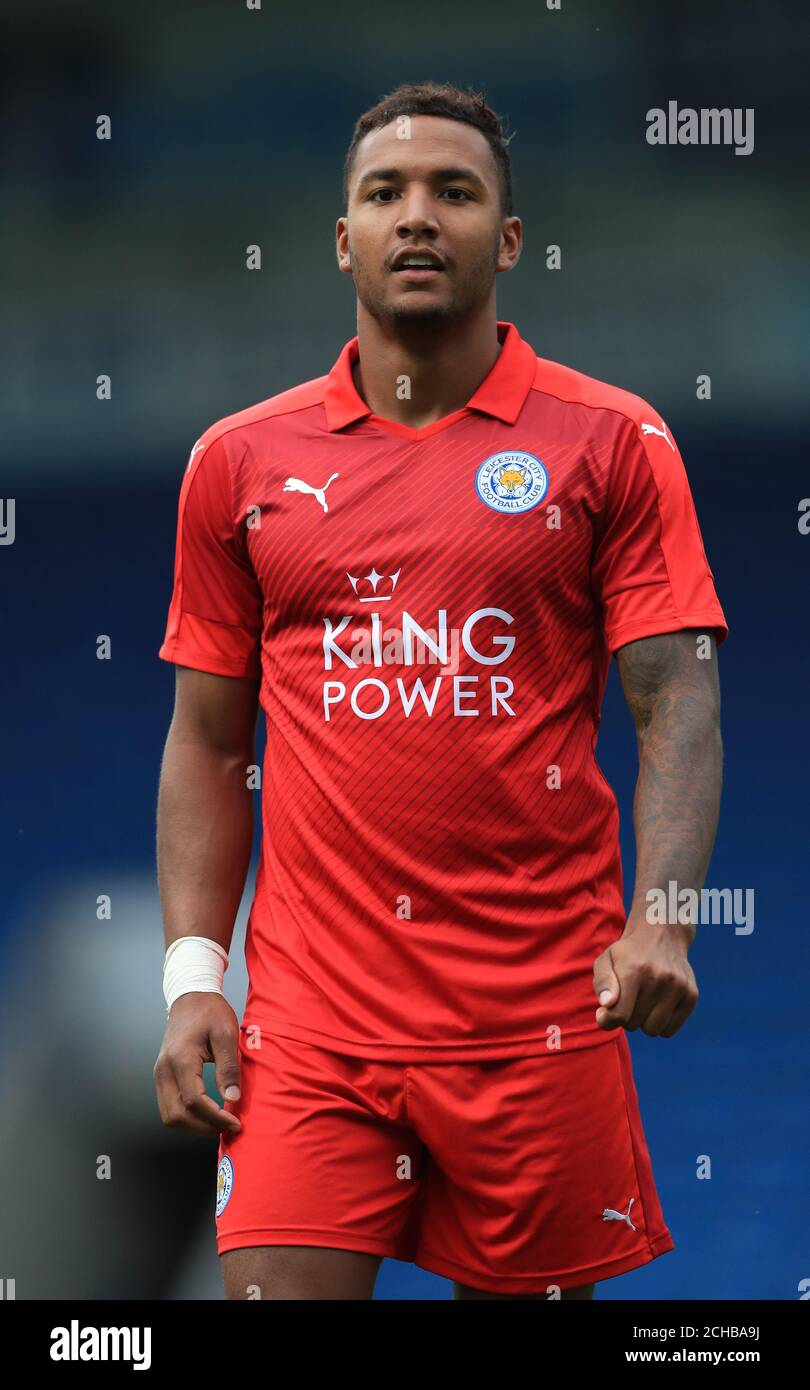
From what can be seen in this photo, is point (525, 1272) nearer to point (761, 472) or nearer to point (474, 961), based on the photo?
Result: point (474, 961)

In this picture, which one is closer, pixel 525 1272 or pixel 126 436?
pixel 525 1272

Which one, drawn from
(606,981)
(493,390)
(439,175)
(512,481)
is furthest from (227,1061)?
(439,175)

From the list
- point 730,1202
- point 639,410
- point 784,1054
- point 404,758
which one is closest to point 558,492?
point 639,410

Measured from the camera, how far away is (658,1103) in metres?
5.35

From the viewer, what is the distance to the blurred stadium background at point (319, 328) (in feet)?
18.0

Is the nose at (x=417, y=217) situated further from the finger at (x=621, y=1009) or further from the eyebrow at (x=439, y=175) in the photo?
the finger at (x=621, y=1009)

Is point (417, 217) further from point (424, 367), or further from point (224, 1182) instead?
point (224, 1182)

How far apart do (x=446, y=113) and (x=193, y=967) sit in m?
1.21

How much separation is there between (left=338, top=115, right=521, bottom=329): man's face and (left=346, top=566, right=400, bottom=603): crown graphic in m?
0.36

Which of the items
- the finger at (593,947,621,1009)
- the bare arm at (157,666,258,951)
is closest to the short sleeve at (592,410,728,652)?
the finger at (593,947,621,1009)

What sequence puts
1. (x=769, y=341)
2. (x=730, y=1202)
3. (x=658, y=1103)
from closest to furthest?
(x=730, y=1202) → (x=658, y=1103) → (x=769, y=341)

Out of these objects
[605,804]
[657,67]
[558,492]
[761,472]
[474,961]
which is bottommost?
[474,961]

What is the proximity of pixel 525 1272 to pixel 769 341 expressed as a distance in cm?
357

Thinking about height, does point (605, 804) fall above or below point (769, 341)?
below
